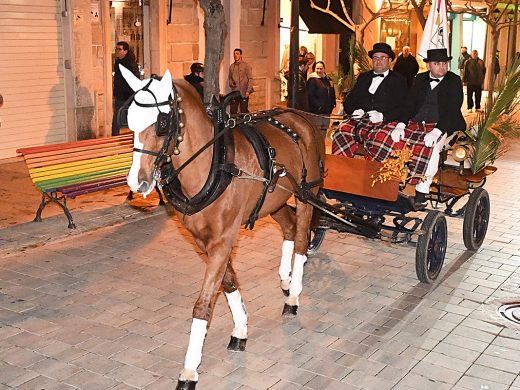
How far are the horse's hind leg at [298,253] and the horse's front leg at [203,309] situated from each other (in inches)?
59.5

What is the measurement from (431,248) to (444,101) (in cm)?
158

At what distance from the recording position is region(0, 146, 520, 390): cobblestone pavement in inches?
231

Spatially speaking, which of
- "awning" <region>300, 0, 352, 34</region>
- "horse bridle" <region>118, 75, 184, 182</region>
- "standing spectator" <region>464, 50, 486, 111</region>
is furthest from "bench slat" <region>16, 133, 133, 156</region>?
"standing spectator" <region>464, 50, 486, 111</region>

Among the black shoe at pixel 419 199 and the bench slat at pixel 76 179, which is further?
the bench slat at pixel 76 179

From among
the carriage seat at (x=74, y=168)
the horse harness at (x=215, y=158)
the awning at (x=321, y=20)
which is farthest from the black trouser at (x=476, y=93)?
the horse harness at (x=215, y=158)

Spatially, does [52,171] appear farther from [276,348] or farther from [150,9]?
[150,9]

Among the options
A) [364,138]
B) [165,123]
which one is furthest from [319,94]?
[165,123]

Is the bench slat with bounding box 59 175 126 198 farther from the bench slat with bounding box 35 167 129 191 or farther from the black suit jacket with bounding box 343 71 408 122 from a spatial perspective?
the black suit jacket with bounding box 343 71 408 122

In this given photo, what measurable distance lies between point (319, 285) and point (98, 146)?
422 cm

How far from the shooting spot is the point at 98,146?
10.6m

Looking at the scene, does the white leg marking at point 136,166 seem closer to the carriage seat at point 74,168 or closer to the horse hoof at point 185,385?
the horse hoof at point 185,385

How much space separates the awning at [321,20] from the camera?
2073cm


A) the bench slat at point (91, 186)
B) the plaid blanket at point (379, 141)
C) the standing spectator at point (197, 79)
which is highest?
the standing spectator at point (197, 79)

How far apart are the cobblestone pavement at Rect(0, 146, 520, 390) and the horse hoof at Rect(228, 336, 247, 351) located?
68 mm
